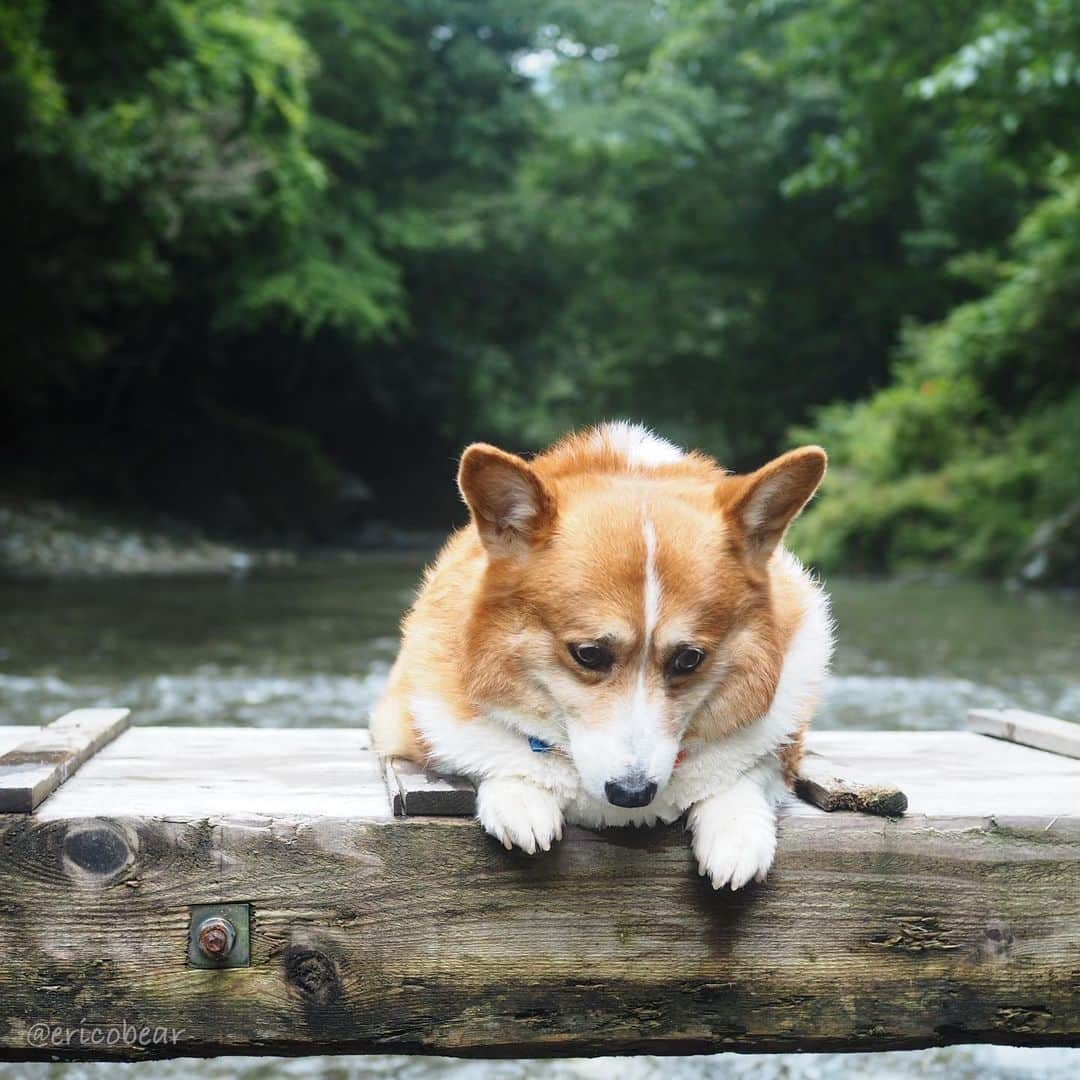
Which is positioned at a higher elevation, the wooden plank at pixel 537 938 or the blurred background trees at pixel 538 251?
the wooden plank at pixel 537 938

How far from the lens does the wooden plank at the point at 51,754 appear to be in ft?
8.39

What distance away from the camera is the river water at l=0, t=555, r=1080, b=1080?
3.18 meters

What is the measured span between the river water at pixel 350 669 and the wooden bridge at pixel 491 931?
58 centimetres

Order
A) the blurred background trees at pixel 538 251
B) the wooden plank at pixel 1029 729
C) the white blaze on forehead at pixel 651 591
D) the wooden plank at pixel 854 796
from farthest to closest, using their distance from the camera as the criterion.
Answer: the blurred background trees at pixel 538 251 → the wooden plank at pixel 1029 729 → the wooden plank at pixel 854 796 → the white blaze on forehead at pixel 651 591

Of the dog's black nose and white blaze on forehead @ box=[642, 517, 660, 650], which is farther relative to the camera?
white blaze on forehead @ box=[642, 517, 660, 650]

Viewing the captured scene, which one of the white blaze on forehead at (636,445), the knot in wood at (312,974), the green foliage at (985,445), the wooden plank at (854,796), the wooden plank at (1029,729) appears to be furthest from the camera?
the green foliage at (985,445)

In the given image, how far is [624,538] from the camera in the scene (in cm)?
254

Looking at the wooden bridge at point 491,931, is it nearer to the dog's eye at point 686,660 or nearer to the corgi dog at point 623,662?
the corgi dog at point 623,662

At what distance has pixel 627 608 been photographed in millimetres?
2469

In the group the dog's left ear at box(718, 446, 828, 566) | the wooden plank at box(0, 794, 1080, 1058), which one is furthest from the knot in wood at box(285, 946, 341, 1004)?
the dog's left ear at box(718, 446, 828, 566)

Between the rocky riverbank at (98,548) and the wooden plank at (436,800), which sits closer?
the wooden plank at (436,800)

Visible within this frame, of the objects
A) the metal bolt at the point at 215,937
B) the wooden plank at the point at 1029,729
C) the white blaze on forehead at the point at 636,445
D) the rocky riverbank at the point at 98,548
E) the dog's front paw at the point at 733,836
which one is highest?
the white blaze on forehead at the point at 636,445

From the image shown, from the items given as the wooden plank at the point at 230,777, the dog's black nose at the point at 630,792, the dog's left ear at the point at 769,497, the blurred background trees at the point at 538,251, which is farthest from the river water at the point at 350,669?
the blurred background trees at the point at 538,251

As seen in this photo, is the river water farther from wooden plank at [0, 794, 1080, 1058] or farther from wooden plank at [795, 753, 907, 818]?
wooden plank at [795, 753, 907, 818]
